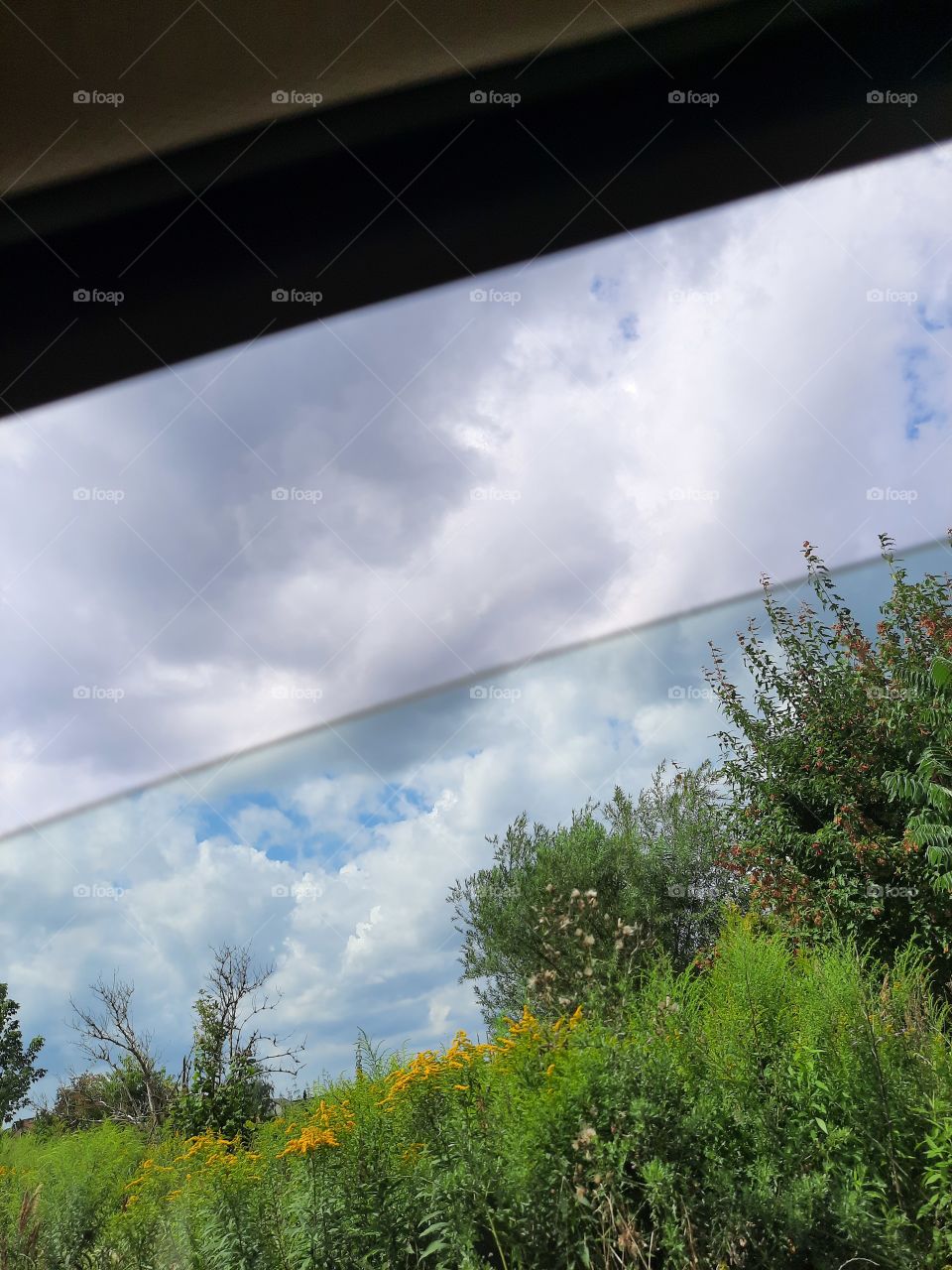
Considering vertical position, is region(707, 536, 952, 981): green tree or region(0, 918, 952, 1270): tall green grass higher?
region(707, 536, 952, 981): green tree

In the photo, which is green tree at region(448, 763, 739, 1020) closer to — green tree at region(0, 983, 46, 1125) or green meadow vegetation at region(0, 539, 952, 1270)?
green meadow vegetation at region(0, 539, 952, 1270)

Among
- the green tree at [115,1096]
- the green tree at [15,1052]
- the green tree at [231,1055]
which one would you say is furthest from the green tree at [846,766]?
the green tree at [15,1052]

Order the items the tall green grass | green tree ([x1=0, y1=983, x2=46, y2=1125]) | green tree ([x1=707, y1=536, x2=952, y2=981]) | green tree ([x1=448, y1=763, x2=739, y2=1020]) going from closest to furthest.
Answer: the tall green grass → green tree ([x1=707, y1=536, x2=952, y2=981]) → green tree ([x1=448, y1=763, x2=739, y2=1020]) → green tree ([x1=0, y1=983, x2=46, y2=1125])

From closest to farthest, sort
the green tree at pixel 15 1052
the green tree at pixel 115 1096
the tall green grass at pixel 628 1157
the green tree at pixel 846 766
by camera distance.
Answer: the tall green grass at pixel 628 1157, the green tree at pixel 846 766, the green tree at pixel 115 1096, the green tree at pixel 15 1052

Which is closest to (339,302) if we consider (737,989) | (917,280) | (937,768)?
(737,989)

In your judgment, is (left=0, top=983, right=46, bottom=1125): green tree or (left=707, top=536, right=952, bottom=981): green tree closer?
(left=707, top=536, right=952, bottom=981): green tree

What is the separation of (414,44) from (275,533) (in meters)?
4.73

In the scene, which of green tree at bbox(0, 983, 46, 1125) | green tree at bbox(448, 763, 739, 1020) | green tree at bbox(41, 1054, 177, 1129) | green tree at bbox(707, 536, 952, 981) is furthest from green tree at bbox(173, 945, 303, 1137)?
green tree at bbox(0, 983, 46, 1125)

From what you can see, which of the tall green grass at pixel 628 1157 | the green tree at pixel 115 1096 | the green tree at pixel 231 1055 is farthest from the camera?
the green tree at pixel 115 1096

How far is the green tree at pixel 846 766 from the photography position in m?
6.04

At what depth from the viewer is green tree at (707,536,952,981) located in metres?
6.04

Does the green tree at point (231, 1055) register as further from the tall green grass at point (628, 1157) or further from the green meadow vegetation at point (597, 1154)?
the tall green grass at point (628, 1157)

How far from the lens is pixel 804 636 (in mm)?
7348

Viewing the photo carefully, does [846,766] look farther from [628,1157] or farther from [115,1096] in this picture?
[115,1096]
